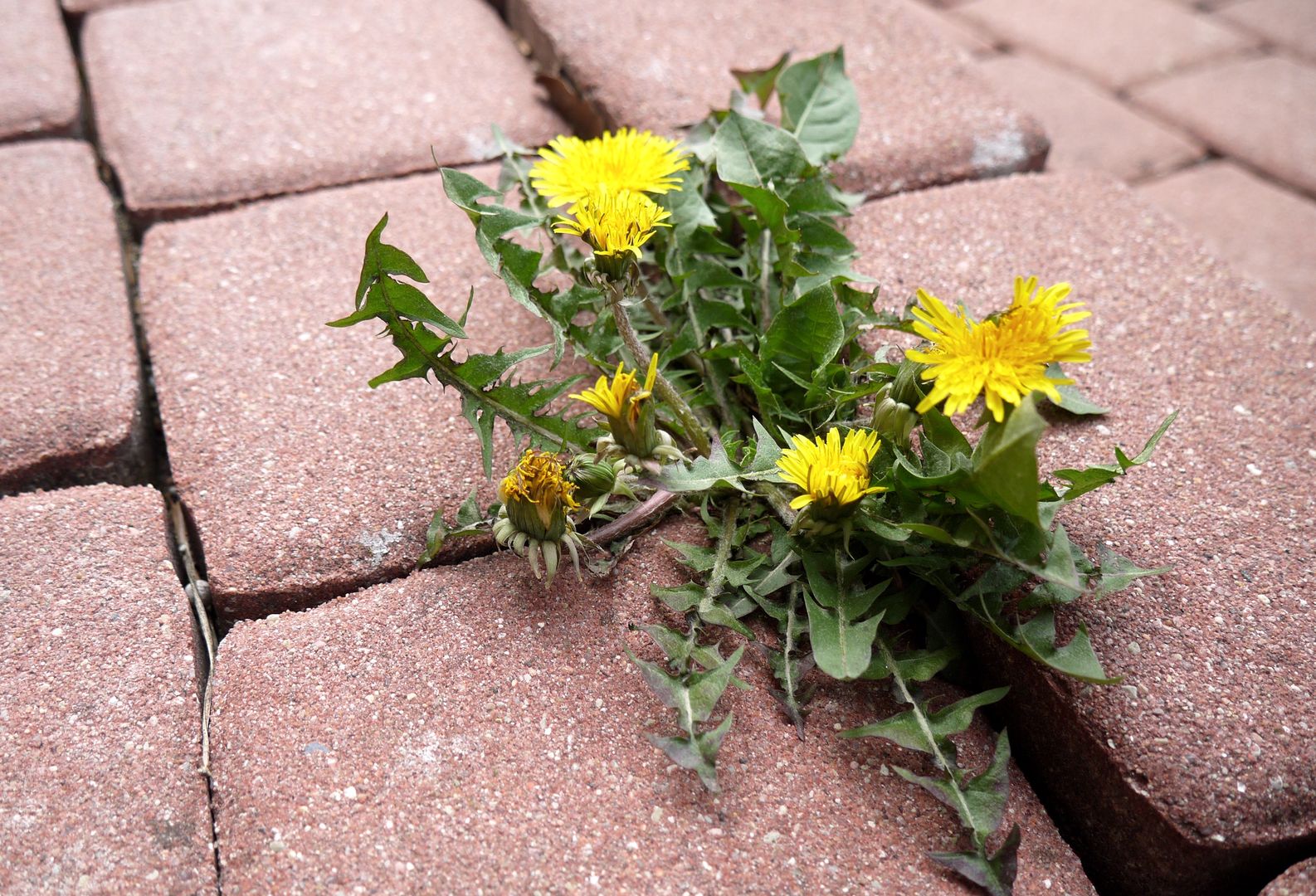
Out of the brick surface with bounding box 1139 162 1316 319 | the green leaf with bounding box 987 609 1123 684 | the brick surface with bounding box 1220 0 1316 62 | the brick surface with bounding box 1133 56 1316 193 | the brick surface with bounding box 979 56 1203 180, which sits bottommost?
the brick surface with bounding box 1139 162 1316 319

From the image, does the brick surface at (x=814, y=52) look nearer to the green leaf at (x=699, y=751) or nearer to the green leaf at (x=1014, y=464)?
the green leaf at (x=1014, y=464)

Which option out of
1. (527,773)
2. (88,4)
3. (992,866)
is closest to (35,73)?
(88,4)

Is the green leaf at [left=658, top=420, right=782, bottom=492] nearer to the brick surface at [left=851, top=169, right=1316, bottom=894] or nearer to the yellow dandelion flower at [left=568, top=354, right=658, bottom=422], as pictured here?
the yellow dandelion flower at [left=568, top=354, right=658, bottom=422]

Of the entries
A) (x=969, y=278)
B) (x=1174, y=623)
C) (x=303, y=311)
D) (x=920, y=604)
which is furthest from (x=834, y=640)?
(x=303, y=311)

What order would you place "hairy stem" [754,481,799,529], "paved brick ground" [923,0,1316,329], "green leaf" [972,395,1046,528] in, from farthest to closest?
"paved brick ground" [923,0,1316,329]
"hairy stem" [754,481,799,529]
"green leaf" [972,395,1046,528]

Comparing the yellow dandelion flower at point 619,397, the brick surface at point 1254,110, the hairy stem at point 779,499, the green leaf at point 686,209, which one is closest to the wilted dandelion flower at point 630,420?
the yellow dandelion flower at point 619,397

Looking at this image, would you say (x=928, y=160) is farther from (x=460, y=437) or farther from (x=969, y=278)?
(x=460, y=437)

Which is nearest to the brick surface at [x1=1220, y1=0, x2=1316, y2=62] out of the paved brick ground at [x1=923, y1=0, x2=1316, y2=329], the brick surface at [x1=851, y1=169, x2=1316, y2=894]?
the paved brick ground at [x1=923, y1=0, x2=1316, y2=329]

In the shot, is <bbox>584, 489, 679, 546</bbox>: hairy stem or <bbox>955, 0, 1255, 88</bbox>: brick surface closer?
<bbox>584, 489, 679, 546</bbox>: hairy stem
